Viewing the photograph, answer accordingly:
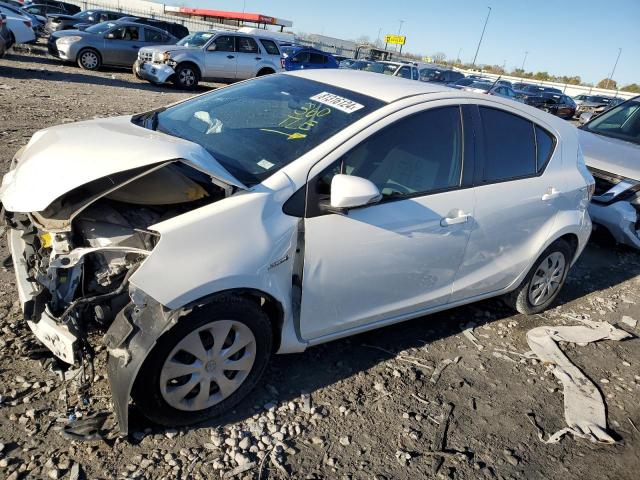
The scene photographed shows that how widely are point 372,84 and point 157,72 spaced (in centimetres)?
1300

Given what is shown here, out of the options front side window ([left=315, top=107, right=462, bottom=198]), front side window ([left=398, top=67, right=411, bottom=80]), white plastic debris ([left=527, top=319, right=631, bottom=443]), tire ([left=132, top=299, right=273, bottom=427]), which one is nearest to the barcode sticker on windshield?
front side window ([left=315, top=107, right=462, bottom=198])

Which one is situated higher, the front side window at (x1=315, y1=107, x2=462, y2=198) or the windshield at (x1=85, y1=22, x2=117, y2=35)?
the front side window at (x1=315, y1=107, x2=462, y2=198)

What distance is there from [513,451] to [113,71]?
58.2ft

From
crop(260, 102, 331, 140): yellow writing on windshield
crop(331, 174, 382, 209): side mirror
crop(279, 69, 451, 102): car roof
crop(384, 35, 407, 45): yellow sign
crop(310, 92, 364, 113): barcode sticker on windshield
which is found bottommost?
crop(384, 35, 407, 45): yellow sign

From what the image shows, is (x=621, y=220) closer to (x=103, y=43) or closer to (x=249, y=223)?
(x=249, y=223)

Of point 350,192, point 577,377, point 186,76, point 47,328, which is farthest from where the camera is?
point 186,76

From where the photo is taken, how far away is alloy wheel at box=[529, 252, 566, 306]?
13.9ft

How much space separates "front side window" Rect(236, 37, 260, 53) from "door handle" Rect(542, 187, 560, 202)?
1429cm

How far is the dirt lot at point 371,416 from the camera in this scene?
8.05 feet

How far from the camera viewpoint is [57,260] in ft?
7.86

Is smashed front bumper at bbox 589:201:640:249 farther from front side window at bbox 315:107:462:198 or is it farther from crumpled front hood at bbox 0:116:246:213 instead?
crumpled front hood at bbox 0:116:246:213

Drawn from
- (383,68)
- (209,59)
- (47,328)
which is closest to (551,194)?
(47,328)

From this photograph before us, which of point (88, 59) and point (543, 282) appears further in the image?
point (88, 59)

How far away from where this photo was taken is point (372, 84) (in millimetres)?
3352
